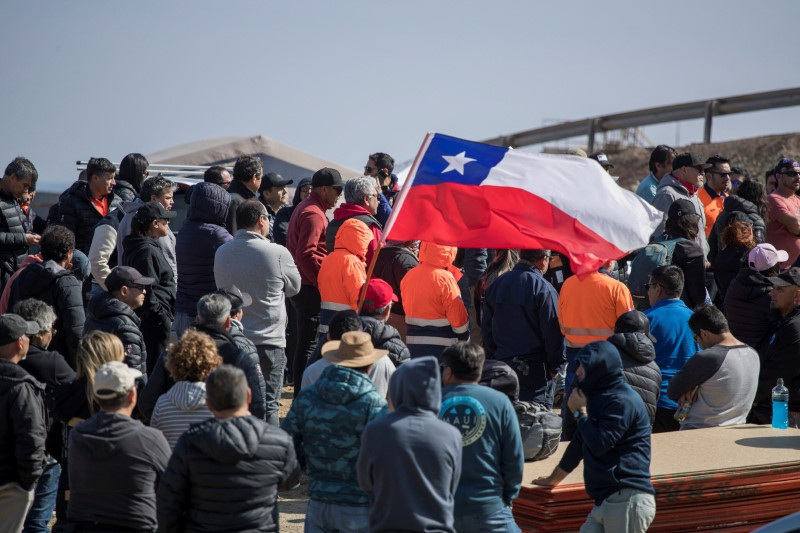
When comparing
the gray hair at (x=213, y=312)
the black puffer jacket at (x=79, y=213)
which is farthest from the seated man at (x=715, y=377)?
the black puffer jacket at (x=79, y=213)

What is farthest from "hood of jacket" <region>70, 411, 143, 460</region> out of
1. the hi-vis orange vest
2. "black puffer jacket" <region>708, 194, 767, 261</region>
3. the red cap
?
"black puffer jacket" <region>708, 194, 767, 261</region>

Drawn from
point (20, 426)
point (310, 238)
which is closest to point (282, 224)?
point (310, 238)

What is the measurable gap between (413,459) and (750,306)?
5.47 metres

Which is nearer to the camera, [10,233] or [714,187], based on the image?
[10,233]

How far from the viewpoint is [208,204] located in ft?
31.5

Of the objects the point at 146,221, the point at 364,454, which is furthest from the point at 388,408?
the point at 146,221

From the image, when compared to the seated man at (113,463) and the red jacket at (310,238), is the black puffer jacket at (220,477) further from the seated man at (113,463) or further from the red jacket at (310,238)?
the red jacket at (310,238)

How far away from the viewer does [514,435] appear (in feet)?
19.1

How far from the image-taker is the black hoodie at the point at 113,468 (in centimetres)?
572

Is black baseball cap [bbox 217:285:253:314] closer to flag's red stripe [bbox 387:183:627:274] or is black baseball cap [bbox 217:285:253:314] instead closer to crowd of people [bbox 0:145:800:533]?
crowd of people [bbox 0:145:800:533]

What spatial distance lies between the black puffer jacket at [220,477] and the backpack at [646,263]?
18.5ft

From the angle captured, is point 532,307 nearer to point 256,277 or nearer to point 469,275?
point 256,277

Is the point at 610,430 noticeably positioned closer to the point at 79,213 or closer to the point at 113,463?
the point at 113,463

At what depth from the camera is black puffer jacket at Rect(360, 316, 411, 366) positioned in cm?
750
